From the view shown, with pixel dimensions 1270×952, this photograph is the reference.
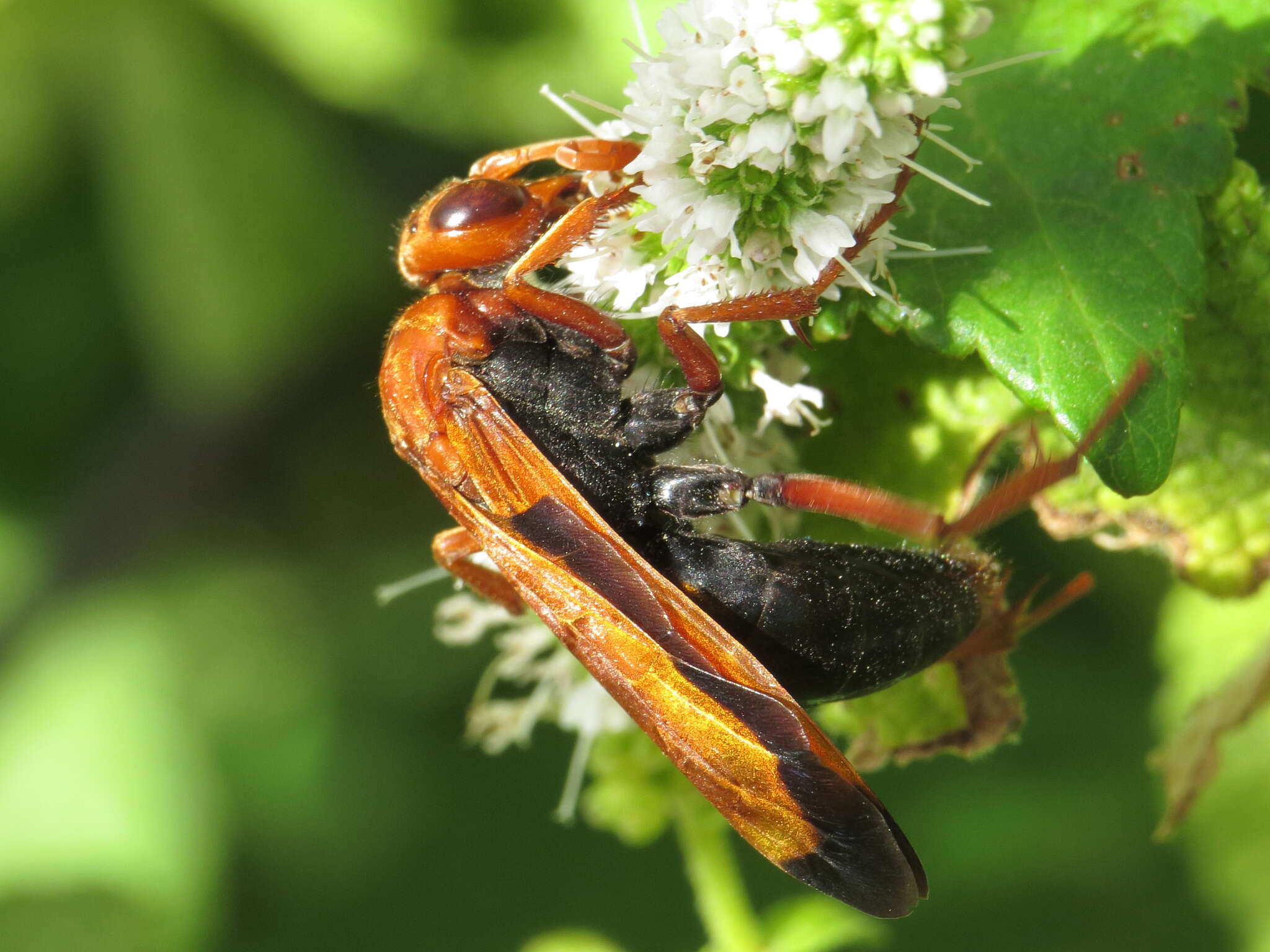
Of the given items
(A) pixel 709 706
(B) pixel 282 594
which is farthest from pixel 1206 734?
(B) pixel 282 594

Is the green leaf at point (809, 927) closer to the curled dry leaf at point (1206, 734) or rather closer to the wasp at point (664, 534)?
the curled dry leaf at point (1206, 734)

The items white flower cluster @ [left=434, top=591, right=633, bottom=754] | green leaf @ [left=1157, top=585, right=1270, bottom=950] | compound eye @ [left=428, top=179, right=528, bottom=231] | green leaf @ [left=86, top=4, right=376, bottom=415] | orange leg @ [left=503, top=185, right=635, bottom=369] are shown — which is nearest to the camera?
orange leg @ [left=503, top=185, right=635, bottom=369]

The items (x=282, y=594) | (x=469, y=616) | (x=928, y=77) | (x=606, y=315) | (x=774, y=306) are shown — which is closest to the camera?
(x=928, y=77)

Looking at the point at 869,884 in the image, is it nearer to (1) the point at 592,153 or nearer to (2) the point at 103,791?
(1) the point at 592,153

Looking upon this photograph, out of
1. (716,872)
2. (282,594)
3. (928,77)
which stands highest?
(928,77)

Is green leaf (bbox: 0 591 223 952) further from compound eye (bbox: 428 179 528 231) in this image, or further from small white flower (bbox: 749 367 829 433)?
small white flower (bbox: 749 367 829 433)

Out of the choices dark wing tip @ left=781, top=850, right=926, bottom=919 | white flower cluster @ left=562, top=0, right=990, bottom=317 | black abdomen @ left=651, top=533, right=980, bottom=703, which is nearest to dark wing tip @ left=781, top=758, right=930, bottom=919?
dark wing tip @ left=781, top=850, right=926, bottom=919

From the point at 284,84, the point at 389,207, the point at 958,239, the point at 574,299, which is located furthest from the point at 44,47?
the point at 958,239
